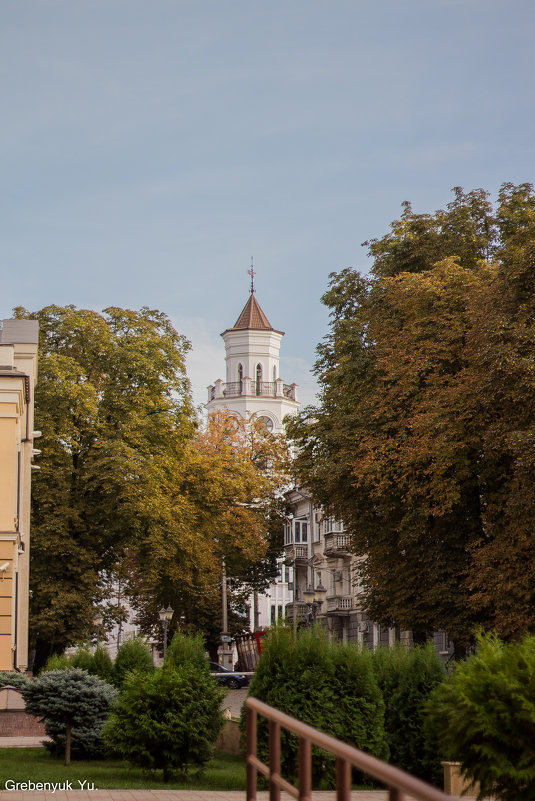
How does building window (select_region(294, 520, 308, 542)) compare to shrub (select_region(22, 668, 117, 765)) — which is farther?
building window (select_region(294, 520, 308, 542))

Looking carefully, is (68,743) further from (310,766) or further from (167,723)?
(310,766)

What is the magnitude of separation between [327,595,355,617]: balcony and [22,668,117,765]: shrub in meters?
48.1

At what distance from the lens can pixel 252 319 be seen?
129625mm

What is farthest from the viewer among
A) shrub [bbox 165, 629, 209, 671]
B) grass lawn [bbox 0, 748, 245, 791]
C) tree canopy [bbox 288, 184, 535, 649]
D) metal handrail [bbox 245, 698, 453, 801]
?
tree canopy [bbox 288, 184, 535, 649]

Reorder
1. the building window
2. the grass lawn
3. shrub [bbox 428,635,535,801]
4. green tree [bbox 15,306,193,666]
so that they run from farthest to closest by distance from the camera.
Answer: the building window → green tree [bbox 15,306,193,666] → the grass lawn → shrub [bbox 428,635,535,801]

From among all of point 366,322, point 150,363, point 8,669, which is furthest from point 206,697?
point 150,363

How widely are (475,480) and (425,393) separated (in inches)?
105

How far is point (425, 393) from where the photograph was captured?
1225 inches

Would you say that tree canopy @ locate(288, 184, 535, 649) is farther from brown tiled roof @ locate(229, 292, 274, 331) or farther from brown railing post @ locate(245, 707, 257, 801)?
brown tiled roof @ locate(229, 292, 274, 331)

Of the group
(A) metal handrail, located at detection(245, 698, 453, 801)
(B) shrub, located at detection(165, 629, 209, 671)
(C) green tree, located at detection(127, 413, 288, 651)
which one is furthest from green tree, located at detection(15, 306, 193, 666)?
(A) metal handrail, located at detection(245, 698, 453, 801)

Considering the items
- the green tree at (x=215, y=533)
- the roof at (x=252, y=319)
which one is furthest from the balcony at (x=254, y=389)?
the green tree at (x=215, y=533)

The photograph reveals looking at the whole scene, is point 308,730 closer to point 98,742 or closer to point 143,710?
point 143,710

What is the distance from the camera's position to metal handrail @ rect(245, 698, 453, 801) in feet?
12.4

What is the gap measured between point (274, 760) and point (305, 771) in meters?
0.74
